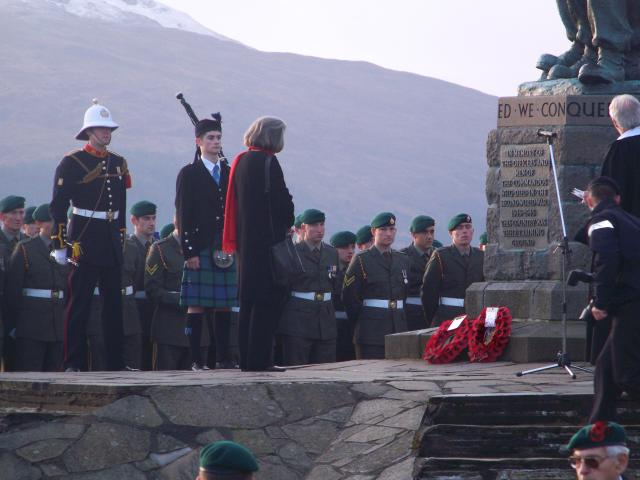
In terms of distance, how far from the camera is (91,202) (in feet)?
36.9

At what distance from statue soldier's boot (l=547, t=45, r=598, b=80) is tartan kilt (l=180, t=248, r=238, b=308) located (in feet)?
9.39

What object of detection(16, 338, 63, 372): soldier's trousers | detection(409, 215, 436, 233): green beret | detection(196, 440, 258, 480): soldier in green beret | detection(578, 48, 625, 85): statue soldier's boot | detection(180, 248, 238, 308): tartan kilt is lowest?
detection(16, 338, 63, 372): soldier's trousers

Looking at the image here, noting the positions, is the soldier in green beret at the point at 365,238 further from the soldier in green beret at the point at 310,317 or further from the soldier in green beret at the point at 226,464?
the soldier in green beret at the point at 226,464

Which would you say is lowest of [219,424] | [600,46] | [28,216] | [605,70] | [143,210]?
[219,424]

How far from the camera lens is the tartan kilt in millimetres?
11008

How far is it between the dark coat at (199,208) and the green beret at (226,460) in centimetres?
594

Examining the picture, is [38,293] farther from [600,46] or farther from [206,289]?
[600,46]

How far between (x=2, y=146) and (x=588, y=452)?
3360 inches

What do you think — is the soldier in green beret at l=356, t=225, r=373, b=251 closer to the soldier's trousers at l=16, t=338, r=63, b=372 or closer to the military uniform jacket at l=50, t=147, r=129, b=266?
the soldier's trousers at l=16, t=338, r=63, b=372

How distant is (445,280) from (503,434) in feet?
18.0

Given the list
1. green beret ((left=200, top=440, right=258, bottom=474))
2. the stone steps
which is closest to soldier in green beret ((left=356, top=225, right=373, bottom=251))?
the stone steps

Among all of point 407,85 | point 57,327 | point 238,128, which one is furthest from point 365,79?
point 57,327

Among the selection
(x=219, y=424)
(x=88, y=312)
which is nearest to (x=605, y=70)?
(x=88, y=312)

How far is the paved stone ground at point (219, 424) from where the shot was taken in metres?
8.10
